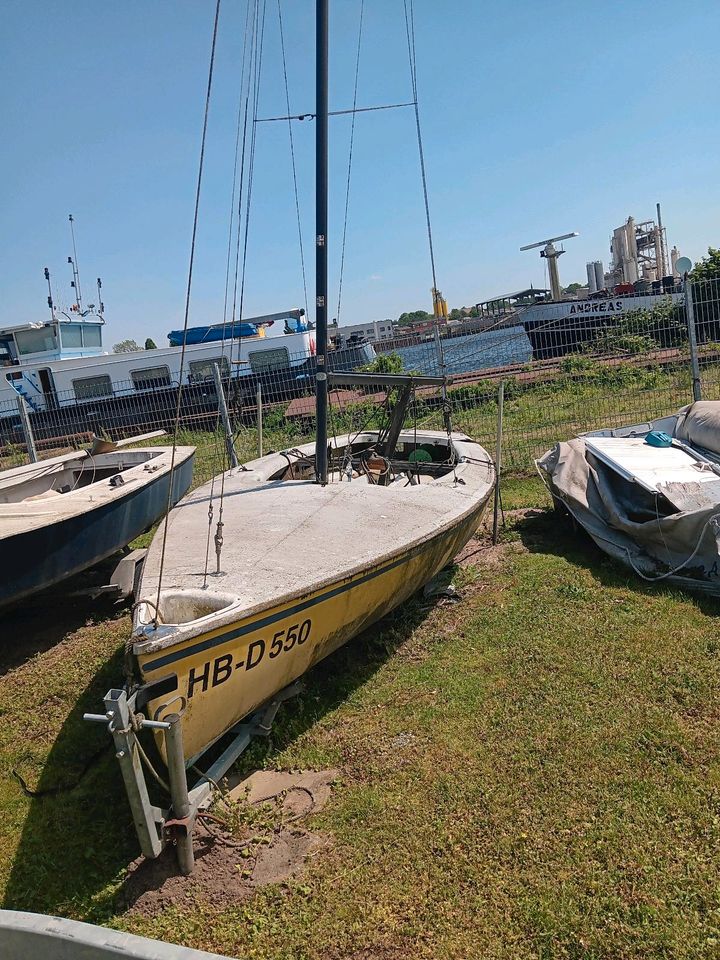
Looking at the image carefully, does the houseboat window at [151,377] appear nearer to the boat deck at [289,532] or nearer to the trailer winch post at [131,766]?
the boat deck at [289,532]

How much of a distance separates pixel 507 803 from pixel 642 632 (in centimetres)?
198

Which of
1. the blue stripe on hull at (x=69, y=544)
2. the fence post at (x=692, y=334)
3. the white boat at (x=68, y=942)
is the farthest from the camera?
the fence post at (x=692, y=334)

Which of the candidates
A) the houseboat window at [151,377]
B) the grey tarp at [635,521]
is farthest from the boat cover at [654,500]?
the houseboat window at [151,377]

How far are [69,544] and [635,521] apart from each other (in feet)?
16.4

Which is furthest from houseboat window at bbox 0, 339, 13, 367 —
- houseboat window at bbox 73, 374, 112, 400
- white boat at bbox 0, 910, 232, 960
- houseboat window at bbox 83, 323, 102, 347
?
white boat at bbox 0, 910, 232, 960

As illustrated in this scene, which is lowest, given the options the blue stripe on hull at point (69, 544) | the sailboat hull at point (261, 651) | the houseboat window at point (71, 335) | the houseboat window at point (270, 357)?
the sailboat hull at point (261, 651)

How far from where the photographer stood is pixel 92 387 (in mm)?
16750

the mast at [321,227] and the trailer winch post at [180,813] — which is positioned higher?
the mast at [321,227]

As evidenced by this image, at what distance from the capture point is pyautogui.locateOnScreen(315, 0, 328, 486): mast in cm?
573

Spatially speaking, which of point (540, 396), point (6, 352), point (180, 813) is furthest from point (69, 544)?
point (6, 352)

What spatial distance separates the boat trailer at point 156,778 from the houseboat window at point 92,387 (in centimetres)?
1482

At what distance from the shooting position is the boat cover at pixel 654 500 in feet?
17.5

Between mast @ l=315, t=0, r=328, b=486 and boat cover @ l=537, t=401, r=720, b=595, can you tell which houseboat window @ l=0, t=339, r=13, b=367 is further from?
boat cover @ l=537, t=401, r=720, b=595

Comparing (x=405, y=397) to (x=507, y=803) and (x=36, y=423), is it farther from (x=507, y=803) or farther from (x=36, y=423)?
(x=36, y=423)
